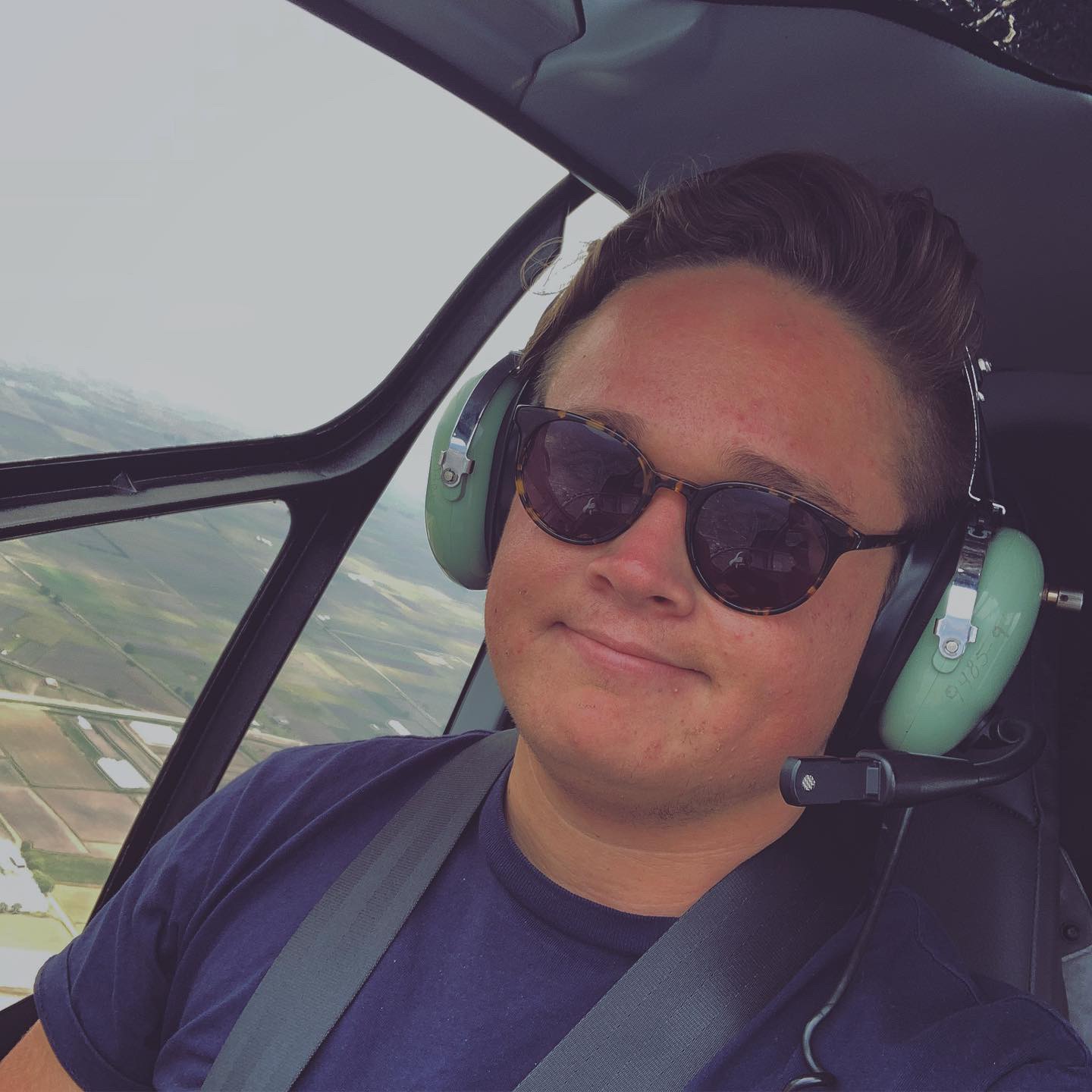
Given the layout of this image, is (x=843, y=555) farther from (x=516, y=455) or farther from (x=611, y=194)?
(x=611, y=194)

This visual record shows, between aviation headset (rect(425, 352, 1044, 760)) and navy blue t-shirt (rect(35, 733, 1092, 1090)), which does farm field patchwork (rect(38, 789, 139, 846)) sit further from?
aviation headset (rect(425, 352, 1044, 760))

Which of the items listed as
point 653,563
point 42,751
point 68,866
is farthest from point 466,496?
point 68,866

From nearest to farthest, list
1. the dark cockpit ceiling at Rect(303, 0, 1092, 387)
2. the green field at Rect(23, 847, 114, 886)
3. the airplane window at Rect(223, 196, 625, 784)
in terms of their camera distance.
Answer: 1. the dark cockpit ceiling at Rect(303, 0, 1092, 387)
2. the green field at Rect(23, 847, 114, 886)
3. the airplane window at Rect(223, 196, 625, 784)

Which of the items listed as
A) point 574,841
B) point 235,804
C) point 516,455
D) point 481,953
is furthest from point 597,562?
point 235,804

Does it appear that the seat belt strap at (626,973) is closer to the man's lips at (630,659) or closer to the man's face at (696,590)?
Answer: the man's face at (696,590)

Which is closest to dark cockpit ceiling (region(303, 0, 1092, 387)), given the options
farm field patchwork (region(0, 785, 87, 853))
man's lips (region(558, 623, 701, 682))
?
man's lips (region(558, 623, 701, 682))
